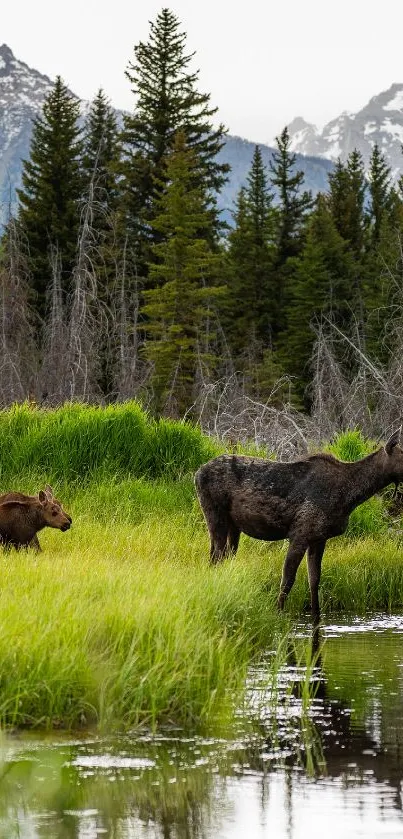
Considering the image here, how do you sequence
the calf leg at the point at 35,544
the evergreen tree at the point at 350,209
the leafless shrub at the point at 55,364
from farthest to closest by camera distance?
the evergreen tree at the point at 350,209 → the leafless shrub at the point at 55,364 → the calf leg at the point at 35,544

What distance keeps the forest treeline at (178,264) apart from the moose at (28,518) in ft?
55.8

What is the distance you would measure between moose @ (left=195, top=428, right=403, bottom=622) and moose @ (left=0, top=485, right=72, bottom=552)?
1505mm

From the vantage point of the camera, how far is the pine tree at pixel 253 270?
55875 mm

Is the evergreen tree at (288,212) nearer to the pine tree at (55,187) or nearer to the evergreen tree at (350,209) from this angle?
the evergreen tree at (350,209)

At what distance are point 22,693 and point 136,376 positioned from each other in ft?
104

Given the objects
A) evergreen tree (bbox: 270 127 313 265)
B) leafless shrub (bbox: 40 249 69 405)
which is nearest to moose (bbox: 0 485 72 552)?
leafless shrub (bbox: 40 249 69 405)

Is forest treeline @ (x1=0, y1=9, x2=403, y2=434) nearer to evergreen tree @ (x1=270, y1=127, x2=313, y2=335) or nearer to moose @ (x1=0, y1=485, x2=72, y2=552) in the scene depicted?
evergreen tree @ (x1=270, y1=127, x2=313, y2=335)

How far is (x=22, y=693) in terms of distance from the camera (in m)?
6.83

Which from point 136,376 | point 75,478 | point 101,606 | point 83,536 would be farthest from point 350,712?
point 136,376

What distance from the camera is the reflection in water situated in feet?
17.9

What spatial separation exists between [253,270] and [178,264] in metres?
14.1

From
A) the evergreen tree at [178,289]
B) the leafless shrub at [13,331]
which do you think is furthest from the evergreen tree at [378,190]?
the leafless shrub at [13,331]

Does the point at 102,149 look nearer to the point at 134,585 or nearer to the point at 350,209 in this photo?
the point at 350,209

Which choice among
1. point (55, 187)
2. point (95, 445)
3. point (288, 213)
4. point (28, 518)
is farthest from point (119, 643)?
point (288, 213)
